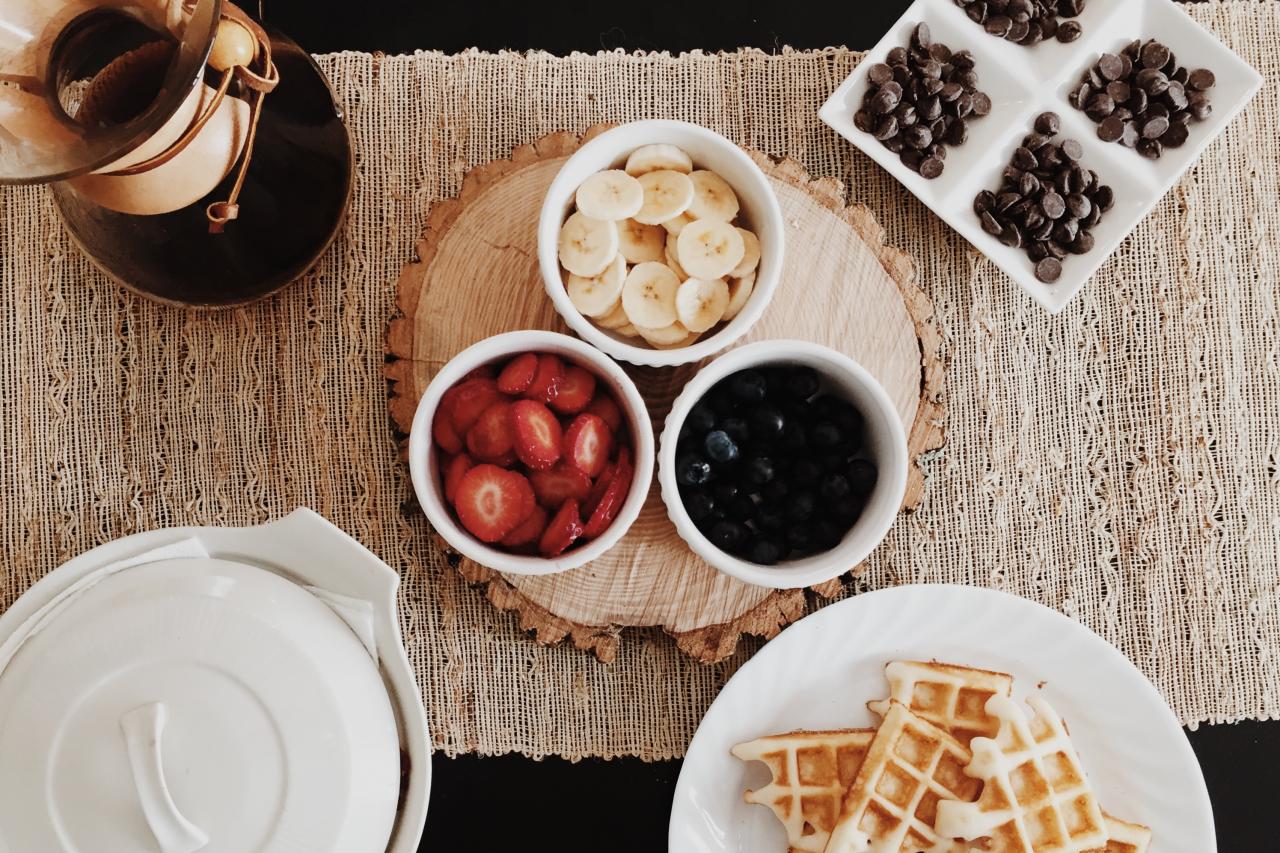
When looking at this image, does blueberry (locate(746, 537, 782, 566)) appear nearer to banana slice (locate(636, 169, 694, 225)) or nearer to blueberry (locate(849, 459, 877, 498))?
blueberry (locate(849, 459, 877, 498))

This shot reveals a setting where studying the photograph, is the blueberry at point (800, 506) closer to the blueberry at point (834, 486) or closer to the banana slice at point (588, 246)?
the blueberry at point (834, 486)

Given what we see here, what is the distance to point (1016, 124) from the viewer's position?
1.42 meters

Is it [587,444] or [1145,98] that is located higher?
[1145,98]

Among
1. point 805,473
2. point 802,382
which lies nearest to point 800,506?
point 805,473

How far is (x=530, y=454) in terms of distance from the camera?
116cm

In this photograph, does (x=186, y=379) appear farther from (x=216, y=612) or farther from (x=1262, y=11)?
(x=1262, y=11)

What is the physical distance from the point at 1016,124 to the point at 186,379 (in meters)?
1.21

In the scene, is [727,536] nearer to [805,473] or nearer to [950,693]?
[805,473]

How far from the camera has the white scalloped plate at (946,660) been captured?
132cm

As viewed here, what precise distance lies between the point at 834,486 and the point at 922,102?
57 cm

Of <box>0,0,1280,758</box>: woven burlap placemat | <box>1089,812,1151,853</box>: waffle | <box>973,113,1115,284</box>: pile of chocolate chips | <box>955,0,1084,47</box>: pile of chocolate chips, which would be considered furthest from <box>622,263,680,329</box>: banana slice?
<box>1089,812,1151,853</box>: waffle

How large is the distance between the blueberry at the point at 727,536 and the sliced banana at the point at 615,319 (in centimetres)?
27

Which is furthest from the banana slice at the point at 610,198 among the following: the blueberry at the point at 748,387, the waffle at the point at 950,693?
the waffle at the point at 950,693

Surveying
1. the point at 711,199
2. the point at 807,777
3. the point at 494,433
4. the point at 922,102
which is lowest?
the point at 807,777
